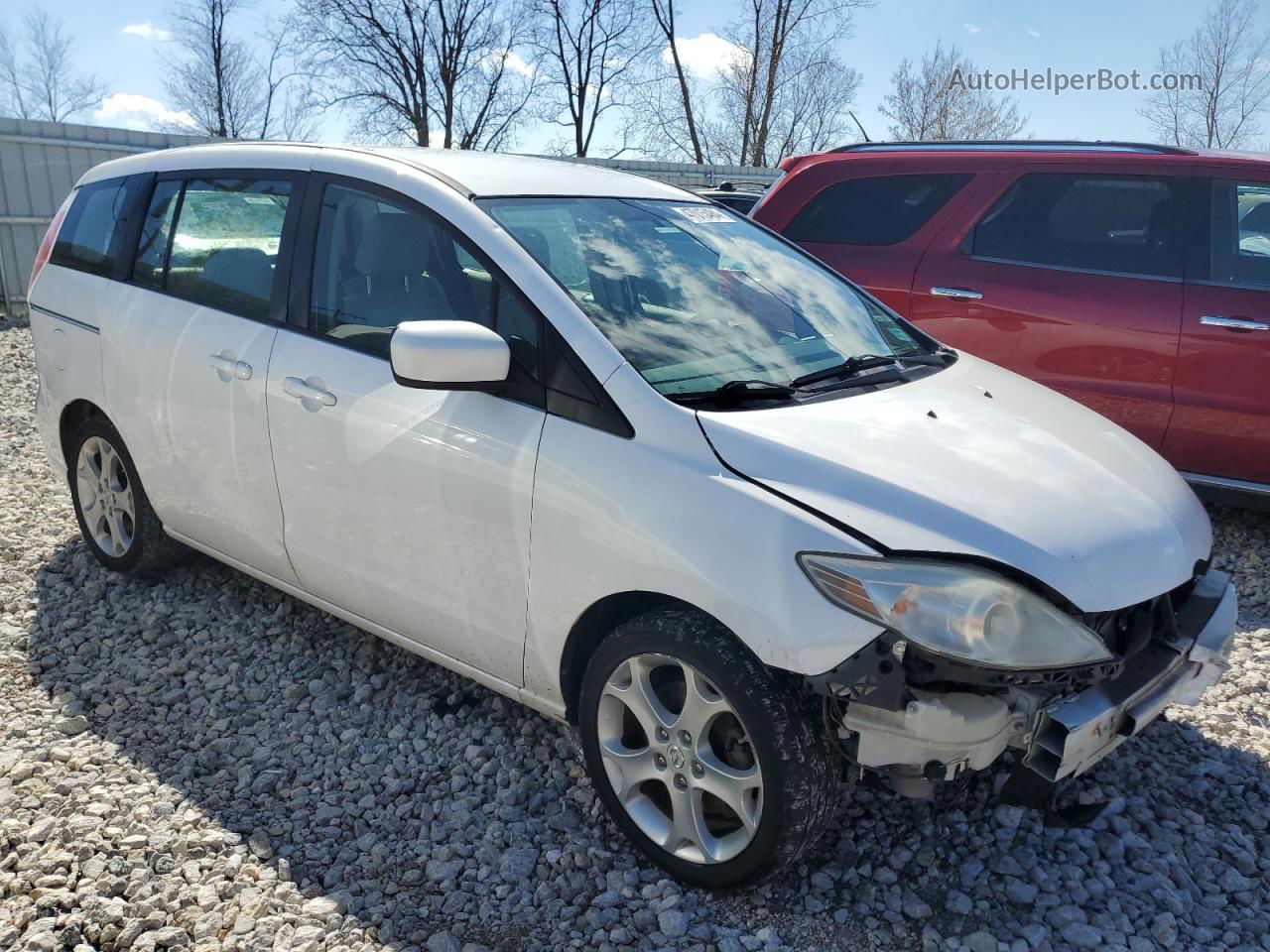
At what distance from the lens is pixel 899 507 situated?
2.36 metres

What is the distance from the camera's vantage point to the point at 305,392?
3260mm

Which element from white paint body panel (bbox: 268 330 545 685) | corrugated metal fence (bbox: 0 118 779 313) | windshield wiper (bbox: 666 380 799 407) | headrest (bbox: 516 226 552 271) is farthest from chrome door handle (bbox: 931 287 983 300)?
corrugated metal fence (bbox: 0 118 779 313)

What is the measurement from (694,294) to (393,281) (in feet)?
3.05

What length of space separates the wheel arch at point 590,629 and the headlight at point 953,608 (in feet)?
1.64

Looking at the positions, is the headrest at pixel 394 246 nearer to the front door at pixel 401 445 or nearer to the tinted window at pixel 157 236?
the front door at pixel 401 445

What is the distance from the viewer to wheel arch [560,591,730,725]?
8.66 feet

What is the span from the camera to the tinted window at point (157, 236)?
13.1 feet

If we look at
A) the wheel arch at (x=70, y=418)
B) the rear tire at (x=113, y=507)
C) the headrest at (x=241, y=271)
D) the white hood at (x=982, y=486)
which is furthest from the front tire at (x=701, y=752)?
the wheel arch at (x=70, y=418)

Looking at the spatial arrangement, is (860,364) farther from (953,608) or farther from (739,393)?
(953,608)

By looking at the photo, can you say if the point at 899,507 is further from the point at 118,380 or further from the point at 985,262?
the point at 985,262

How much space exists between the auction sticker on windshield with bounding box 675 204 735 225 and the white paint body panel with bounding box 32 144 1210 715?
13 cm

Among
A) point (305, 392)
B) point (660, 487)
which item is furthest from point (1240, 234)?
point (305, 392)

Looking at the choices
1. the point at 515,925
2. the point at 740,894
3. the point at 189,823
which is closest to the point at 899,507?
the point at 740,894

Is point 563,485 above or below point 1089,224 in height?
below
